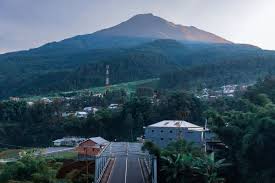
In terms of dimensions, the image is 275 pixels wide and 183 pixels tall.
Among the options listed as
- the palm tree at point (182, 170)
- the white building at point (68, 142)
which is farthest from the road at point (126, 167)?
the white building at point (68, 142)

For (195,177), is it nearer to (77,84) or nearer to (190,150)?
(190,150)

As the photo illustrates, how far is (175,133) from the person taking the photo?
34125 mm

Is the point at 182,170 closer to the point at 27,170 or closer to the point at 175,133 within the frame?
the point at 27,170

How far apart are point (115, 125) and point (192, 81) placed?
3045 centimetres

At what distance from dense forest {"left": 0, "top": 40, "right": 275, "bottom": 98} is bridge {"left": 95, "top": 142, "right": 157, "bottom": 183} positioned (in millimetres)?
44544

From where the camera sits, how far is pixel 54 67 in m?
129

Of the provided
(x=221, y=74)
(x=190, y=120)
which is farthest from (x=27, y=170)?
(x=221, y=74)

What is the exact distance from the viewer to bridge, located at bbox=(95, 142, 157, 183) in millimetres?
21984

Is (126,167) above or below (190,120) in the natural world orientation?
below

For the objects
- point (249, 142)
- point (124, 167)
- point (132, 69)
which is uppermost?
point (132, 69)

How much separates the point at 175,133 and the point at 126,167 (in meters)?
8.44

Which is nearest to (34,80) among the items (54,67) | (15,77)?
(15,77)

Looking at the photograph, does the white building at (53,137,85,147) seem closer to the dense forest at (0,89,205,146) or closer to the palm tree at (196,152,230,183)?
the dense forest at (0,89,205,146)

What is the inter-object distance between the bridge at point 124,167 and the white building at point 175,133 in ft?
14.3
